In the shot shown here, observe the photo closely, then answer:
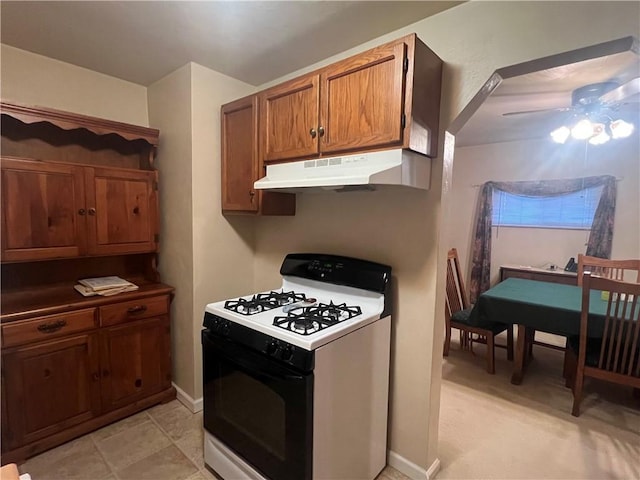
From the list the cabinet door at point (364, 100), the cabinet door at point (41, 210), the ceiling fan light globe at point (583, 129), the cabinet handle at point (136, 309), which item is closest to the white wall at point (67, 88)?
the cabinet door at point (41, 210)

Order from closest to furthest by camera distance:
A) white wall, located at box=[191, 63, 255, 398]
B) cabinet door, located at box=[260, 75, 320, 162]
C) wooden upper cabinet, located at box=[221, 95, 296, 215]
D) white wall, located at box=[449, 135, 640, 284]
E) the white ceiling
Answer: the white ceiling < cabinet door, located at box=[260, 75, 320, 162] < wooden upper cabinet, located at box=[221, 95, 296, 215] < white wall, located at box=[191, 63, 255, 398] < white wall, located at box=[449, 135, 640, 284]

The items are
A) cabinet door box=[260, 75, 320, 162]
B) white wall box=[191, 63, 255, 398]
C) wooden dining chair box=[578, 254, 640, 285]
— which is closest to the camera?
cabinet door box=[260, 75, 320, 162]

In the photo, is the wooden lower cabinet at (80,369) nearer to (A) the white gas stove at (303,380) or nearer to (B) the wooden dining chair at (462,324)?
(A) the white gas stove at (303,380)

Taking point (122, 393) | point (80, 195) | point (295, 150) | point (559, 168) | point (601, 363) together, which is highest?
point (559, 168)

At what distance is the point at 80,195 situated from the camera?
82.4 inches

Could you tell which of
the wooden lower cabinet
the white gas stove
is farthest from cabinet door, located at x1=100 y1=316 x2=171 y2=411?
the white gas stove

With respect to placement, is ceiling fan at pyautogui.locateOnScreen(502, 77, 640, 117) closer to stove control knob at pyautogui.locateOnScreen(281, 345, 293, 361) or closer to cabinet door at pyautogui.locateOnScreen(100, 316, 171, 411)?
stove control knob at pyautogui.locateOnScreen(281, 345, 293, 361)

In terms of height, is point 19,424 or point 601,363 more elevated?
point 601,363

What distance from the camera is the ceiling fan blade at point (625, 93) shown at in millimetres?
2550

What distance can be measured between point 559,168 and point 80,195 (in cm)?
496

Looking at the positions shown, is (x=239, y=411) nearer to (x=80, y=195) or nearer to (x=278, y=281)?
(x=278, y=281)

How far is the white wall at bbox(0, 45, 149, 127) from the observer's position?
205cm

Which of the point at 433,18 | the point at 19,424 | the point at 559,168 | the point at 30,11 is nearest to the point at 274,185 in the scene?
the point at 433,18

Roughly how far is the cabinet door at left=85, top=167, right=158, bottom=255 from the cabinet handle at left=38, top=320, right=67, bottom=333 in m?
0.47
